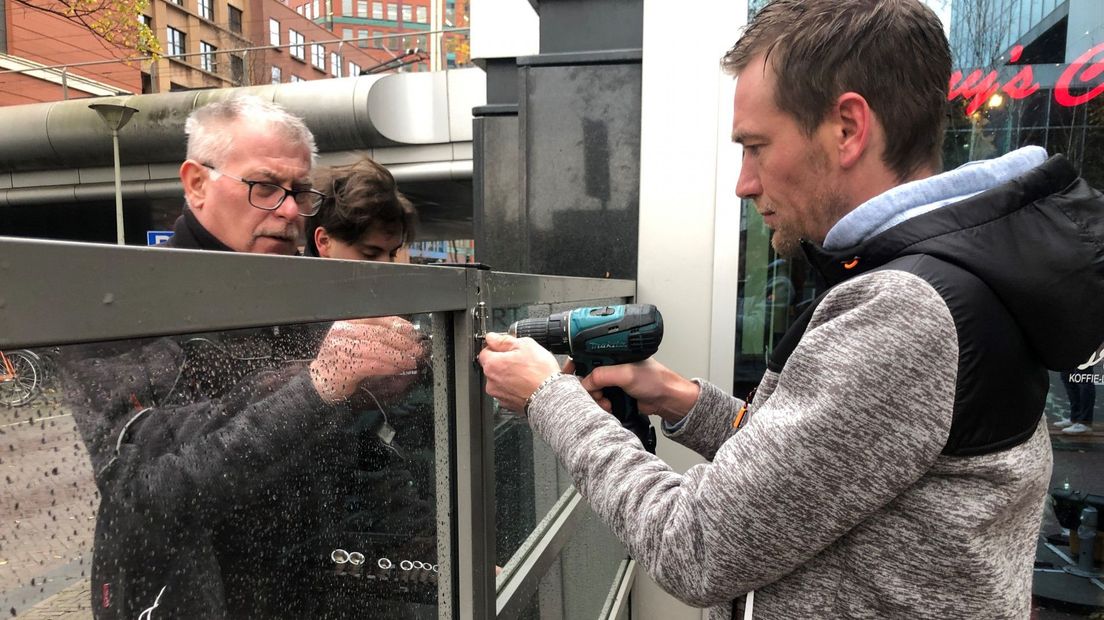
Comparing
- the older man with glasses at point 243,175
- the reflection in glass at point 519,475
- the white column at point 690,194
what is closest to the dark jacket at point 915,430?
the reflection in glass at point 519,475

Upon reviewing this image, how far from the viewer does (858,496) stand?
0.93 metres

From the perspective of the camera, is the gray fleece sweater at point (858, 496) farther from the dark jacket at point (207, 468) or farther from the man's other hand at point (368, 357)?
the dark jacket at point (207, 468)

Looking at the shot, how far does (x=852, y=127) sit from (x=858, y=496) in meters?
0.59

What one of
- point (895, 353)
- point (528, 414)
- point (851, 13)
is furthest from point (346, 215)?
point (895, 353)

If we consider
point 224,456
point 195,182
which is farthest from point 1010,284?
point 195,182

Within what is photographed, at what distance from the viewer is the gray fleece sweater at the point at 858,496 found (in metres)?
0.90

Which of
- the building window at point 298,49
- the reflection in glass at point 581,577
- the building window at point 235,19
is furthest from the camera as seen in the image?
the building window at point 235,19

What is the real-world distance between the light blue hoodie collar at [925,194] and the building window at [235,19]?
2145 cm

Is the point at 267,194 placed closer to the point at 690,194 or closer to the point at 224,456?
the point at 224,456

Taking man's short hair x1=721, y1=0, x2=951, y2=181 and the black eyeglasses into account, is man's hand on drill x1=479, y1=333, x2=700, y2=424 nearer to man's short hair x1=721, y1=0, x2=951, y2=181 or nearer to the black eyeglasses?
man's short hair x1=721, y1=0, x2=951, y2=181

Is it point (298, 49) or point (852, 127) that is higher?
point (298, 49)

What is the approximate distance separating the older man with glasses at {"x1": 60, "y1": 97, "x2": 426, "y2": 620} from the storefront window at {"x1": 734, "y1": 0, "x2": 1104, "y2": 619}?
240cm

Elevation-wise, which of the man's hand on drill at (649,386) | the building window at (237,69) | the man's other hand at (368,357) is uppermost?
the building window at (237,69)

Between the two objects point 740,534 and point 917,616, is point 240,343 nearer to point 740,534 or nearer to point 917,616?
point 740,534
